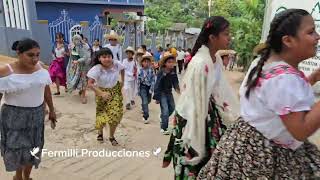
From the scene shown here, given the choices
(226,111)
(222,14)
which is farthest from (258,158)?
(222,14)

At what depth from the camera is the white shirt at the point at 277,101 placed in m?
1.78

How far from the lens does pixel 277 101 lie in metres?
1.81

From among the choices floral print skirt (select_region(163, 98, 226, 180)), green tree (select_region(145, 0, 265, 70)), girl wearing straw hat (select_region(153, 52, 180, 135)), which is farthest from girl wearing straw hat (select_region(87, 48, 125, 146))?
green tree (select_region(145, 0, 265, 70))

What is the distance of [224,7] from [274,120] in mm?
41115

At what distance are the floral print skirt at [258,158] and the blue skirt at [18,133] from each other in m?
2.26

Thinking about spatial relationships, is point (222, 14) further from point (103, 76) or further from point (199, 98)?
point (199, 98)

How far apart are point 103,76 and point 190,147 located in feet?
9.68

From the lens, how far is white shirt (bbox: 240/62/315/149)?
69.9 inches

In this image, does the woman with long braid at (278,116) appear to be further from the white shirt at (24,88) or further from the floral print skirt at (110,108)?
the floral print skirt at (110,108)

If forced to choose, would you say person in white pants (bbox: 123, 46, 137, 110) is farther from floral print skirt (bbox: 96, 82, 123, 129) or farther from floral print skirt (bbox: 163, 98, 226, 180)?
floral print skirt (bbox: 163, 98, 226, 180)

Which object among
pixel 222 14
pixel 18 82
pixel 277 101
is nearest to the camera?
pixel 277 101

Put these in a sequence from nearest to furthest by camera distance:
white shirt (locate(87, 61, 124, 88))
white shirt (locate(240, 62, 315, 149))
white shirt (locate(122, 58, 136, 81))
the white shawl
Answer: white shirt (locate(240, 62, 315, 149)), the white shawl, white shirt (locate(87, 61, 124, 88)), white shirt (locate(122, 58, 136, 81))

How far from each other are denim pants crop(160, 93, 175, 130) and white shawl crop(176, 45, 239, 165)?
358 cm

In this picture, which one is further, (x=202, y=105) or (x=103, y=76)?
(x=103, y=76)
